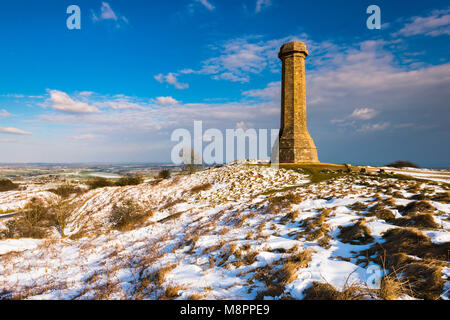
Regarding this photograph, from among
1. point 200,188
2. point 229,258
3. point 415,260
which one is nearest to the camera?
point 415,260

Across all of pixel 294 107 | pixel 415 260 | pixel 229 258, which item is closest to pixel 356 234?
pixel 415 260

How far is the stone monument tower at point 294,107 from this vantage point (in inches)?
1155

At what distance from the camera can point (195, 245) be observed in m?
7.08

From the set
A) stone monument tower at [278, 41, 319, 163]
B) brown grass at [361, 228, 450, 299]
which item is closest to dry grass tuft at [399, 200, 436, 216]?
brown grass at [361, 228, 450, 299]

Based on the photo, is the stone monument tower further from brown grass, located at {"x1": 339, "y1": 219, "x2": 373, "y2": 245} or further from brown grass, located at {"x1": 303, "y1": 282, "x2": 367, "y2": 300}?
brown grass, located at {"x1": 303, "y1": 282, "x2": 367, "y2": 300}

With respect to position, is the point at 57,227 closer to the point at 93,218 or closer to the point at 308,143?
the point at 93,218

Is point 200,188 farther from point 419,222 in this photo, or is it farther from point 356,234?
point 419,222

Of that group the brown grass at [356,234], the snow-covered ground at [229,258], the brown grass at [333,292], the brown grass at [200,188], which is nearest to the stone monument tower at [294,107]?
the brown grass at [200,188]

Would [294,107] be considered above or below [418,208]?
above

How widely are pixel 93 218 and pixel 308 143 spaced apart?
2985 cm

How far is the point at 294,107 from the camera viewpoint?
1172 inches
